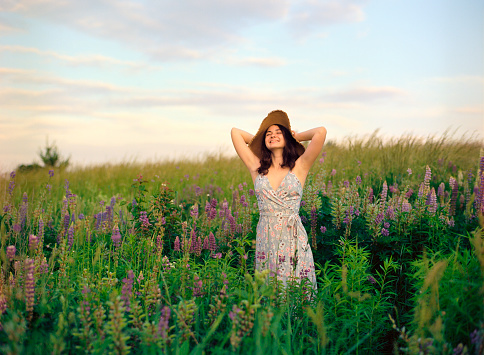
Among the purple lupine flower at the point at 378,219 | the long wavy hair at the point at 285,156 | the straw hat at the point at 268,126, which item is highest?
the straw hat at the point at 268,126

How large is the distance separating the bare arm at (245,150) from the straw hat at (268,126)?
0.07 metres

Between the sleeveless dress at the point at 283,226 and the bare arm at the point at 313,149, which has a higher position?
the bare arm at the point at 313,149

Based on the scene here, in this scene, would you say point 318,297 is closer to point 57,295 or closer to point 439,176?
point 57,295

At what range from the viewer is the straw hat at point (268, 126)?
479 cm

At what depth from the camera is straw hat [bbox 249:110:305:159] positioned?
4.79 metres

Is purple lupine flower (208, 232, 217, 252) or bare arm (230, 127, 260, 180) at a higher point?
bare arm (230, 127, 260, 180)

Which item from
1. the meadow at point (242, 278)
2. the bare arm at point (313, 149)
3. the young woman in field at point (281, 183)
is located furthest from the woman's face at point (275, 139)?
the meadow at point (242, 278)

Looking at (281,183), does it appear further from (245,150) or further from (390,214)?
(390,214)

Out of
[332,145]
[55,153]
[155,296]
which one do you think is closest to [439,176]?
[332,145]

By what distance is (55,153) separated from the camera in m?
19.5

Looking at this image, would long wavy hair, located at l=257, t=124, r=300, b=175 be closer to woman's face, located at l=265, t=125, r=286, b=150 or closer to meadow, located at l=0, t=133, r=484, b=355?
woman's face, located at l=265, t=125, r=286, b=150

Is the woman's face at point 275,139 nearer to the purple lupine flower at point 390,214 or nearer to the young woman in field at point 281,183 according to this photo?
the young woman in field at point 281,183

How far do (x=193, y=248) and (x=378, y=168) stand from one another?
6302mm

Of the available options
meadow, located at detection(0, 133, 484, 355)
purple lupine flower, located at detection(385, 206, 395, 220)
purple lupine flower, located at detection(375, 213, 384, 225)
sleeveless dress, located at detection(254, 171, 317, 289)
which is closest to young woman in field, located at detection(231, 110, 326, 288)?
sleeveless dress, located at detection(254, 171, 317, 289)
